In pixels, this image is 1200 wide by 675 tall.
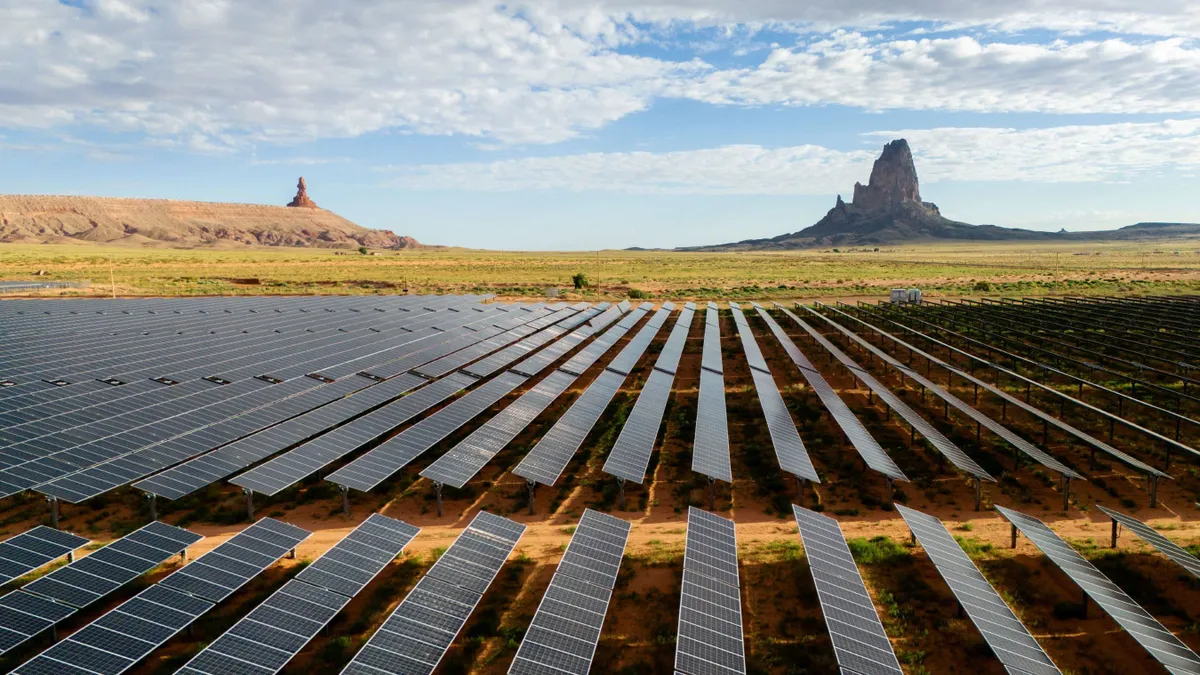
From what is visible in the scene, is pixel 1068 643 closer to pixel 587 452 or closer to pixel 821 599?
pixel 821 599

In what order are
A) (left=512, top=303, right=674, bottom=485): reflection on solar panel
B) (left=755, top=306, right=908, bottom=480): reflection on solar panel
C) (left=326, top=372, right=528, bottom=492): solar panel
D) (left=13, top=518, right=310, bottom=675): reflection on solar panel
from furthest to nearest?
(left=755, top=306, right=908, bottom=480): reflection on solar panel, (left=512, top=303, right=674, bottom=485): reflection on solar panel, (left=326, top=372, right=528, bottom=492): solar panel, (left=13, top=518, right=310, bottom=675): reflection on solar panel

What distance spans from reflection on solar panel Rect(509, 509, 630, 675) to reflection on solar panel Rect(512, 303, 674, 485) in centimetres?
277

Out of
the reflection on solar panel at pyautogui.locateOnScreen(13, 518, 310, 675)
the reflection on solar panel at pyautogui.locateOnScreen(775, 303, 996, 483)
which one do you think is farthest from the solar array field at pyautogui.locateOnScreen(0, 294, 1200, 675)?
the reflection on solar panel at pyautogui.locateOnScreen(775, 303, 996, 483)

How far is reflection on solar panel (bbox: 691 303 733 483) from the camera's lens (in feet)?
54.4

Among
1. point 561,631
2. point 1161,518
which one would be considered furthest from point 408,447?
point 1161,518

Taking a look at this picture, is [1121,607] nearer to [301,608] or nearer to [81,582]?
[301,608]

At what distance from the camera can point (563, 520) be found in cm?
1639

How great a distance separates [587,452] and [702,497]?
440cm

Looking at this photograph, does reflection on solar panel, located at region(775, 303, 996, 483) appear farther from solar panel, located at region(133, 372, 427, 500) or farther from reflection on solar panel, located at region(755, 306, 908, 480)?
solar panel, located at region(133, 372, 427, 500)

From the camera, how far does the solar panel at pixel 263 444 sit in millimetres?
14659

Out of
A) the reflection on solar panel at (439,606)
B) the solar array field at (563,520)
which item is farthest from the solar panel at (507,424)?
the reflection on solar panel at (439,606)

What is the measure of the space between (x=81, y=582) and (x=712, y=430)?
14.1 metres

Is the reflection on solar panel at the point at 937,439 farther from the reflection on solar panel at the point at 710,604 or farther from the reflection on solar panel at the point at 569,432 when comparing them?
the reflection on solar panel at the point at 569,432

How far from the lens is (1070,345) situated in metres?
36.5
